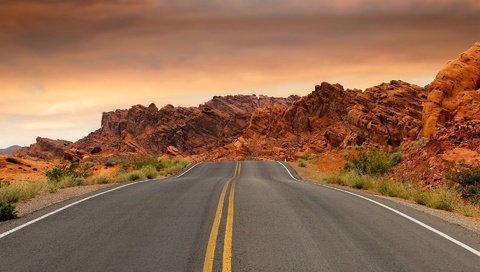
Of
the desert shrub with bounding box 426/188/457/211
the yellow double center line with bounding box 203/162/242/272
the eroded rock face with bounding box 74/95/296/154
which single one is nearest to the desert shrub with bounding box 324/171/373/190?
the desert shrub with bounding box 426/188/457/211

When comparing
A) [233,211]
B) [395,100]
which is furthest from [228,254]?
[395,100]

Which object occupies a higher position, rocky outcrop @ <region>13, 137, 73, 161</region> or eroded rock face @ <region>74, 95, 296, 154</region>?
eroded rock face @ <region>74, 95, 296, 154</region>

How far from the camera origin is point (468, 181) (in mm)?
21281

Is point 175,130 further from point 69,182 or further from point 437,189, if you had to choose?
point 437,189

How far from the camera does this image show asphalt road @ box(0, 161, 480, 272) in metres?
7.17

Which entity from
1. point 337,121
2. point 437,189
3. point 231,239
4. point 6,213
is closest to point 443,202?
point 437,189

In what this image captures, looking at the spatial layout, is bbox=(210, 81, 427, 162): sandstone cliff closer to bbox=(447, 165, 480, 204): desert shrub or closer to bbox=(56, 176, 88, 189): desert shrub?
bbox=(447, 165, 480, 204): desert shrub

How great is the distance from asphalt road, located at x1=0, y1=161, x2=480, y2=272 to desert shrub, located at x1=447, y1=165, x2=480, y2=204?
9.06 metres

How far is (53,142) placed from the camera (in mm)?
147250

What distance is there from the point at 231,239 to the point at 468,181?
1674 centimetres

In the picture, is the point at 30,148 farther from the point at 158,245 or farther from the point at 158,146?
the point at 158,245

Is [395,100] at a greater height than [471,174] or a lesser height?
greater

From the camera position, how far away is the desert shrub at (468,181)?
20.5 metres

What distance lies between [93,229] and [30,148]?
14431 centimetres
